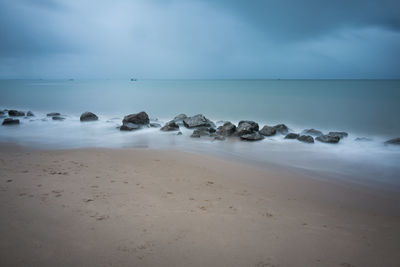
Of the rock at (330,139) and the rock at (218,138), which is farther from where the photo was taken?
the rock at (218,138)

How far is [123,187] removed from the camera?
4586 millimetres

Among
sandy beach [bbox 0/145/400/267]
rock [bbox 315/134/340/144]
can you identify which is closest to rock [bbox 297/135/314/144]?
rock [bbox 315/134/340/144]

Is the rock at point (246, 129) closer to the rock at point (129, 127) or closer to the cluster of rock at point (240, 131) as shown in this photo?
the cluster of rock at point (240, 131)

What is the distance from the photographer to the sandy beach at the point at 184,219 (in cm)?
276

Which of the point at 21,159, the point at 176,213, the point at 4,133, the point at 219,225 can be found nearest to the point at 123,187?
the point at 176,213

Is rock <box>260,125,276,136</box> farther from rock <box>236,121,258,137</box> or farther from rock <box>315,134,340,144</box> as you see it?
rock <box>315,134,340,144</box>

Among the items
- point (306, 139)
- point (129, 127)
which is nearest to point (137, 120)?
point (129, 127)

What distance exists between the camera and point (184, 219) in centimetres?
353

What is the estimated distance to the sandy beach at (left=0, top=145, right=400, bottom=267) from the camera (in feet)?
9.05

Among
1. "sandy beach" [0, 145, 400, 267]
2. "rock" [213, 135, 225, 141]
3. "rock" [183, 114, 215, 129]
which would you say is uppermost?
"rock" [183, 114, 215, 129]

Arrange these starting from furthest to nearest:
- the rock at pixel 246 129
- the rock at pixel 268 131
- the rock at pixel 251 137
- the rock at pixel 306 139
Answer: the rock at pixel 268 131
the rock at pixel 246 129
the rock at pixel 251 137
the rock at pixel 306 139

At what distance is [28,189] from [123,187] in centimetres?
157

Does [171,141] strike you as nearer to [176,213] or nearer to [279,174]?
[279,174]

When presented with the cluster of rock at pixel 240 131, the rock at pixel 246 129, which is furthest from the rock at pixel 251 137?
the rock at pixel 246 129
